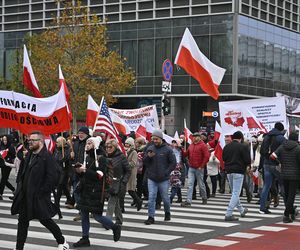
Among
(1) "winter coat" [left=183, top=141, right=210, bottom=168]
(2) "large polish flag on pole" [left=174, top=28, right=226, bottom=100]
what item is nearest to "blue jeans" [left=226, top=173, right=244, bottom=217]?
(1) "winter coat" [left=183, top=141, right=210, bottom=168]

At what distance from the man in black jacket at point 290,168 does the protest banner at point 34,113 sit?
166 inches

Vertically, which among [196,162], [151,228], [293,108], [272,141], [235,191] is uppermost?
[293,108]

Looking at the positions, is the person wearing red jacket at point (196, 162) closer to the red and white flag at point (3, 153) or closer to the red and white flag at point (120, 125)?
the red and white flag at point (120, 125)

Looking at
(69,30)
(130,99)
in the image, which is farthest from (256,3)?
(69,30)

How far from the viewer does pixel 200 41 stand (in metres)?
50.5

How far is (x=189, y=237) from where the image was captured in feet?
35.1

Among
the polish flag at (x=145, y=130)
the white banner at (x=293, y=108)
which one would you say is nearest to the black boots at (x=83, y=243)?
the polish flag at (x=145, y=130)

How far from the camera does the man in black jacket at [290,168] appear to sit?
12.5 m

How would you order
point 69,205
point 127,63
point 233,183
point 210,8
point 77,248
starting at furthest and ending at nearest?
1. point 127,63
2. point 210,8
3. point 69,205
4. point 233,183
5. point 77,248

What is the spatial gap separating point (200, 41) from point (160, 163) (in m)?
39.0

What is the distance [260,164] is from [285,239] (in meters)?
5.93

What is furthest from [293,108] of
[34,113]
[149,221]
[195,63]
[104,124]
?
[34,113]

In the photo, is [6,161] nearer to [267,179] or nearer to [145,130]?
[145,130]

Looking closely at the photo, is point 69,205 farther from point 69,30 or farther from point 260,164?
point 69,30
